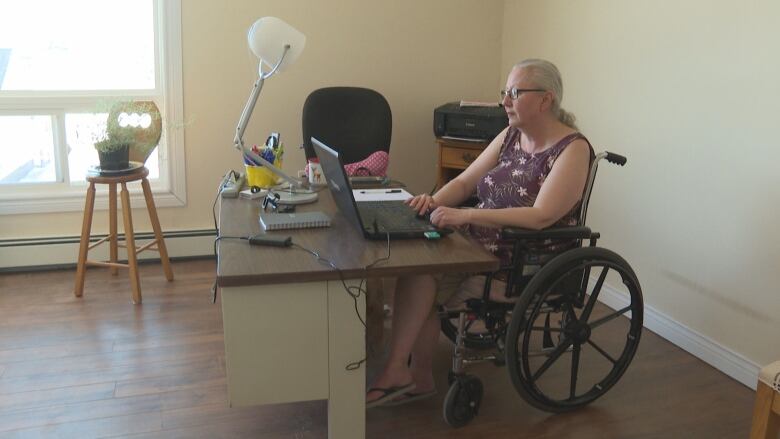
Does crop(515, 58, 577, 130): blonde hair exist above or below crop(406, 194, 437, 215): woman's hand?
above

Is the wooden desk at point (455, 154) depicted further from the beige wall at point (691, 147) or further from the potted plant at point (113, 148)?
the potted plant at point (113, 148)

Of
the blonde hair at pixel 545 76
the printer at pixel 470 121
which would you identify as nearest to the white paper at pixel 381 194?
the blonde hair at pixel 545 76

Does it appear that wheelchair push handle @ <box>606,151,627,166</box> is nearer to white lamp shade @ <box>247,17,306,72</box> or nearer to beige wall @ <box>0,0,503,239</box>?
white lamp shade @ <box>247,17,306,72</box>

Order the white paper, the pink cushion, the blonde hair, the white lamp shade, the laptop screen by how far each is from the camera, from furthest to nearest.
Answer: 1. the pink cushion
2. the white paper
3. the white lamp shade
4. the blonde hair
5. the laptop screen

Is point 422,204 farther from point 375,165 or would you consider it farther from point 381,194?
point 375,165

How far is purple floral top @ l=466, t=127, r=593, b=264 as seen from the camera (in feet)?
6.88

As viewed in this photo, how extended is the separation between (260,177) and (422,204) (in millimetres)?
659

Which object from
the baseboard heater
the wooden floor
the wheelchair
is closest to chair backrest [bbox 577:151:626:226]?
the wheelchair

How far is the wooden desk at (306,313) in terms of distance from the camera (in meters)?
1.65

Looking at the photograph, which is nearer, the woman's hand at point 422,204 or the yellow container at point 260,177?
the woman's hand at point 422,204

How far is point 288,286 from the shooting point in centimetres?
167

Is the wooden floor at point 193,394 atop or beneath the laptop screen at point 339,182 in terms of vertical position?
beneath

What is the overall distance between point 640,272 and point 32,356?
8.35 ft

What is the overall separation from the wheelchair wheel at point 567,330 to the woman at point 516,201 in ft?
0.52
